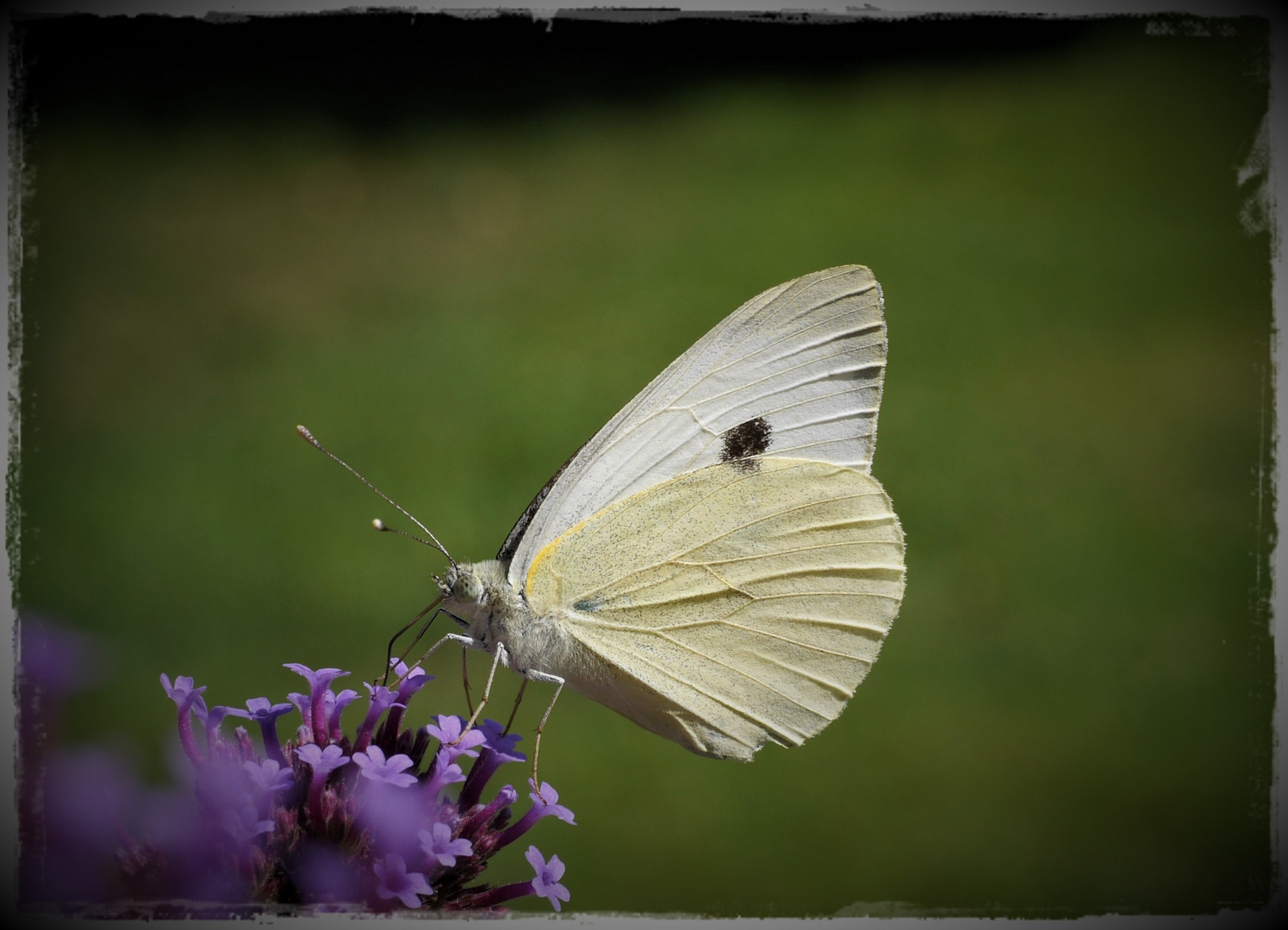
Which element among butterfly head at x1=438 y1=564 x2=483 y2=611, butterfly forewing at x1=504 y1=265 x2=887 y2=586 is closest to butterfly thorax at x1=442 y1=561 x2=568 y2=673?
butterfly head at x1=438 y1=564 x2=483 y2=611

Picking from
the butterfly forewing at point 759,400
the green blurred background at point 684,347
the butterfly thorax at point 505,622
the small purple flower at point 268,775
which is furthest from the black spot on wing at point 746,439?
the green blurred background at point 684,347

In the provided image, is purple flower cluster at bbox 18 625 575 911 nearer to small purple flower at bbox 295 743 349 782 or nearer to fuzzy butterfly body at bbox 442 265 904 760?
small purple flower at bbox 295 743 349 782

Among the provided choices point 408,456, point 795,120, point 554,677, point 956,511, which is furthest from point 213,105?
point 554,677

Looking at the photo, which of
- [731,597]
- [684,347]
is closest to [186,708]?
[731,597]

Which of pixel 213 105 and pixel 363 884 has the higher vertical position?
pixel 213 105

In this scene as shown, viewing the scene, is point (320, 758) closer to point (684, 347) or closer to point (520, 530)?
point (520, 530)

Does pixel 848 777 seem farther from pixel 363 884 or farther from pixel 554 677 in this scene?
pixel 363 884
